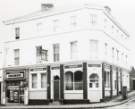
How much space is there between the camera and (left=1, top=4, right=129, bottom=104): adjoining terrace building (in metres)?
38.1

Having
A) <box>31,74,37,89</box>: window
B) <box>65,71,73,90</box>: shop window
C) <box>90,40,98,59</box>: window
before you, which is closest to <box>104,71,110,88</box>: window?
<box>90,40,98,59</box>: window

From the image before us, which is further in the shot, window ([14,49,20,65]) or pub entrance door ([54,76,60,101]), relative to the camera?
window ([14,49,20,65])

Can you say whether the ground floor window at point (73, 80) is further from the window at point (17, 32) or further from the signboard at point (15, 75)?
the window at point (17, 32)

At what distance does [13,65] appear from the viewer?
45125mm

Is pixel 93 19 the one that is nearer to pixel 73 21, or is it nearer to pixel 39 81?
pixel 73 21

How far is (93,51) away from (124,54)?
12.6 m

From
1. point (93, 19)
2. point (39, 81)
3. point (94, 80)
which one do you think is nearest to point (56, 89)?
point (39, 81)

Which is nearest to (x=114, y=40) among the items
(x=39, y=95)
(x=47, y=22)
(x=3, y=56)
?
(x=47, y=22)

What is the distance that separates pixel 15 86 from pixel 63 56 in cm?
846

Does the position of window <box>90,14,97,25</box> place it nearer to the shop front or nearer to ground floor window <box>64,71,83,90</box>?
ground floor window <box>64,71,83,90</box>

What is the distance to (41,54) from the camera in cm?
4056

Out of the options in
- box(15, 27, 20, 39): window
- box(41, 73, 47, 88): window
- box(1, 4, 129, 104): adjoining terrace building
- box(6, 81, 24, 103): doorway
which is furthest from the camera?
box(15, 27, 20, 39): window

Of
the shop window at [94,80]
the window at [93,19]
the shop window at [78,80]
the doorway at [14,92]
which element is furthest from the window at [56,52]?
the doorway at [14,92]

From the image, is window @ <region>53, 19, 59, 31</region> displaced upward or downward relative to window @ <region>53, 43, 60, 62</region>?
upward
